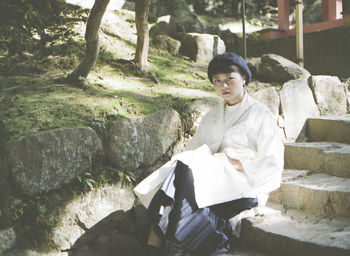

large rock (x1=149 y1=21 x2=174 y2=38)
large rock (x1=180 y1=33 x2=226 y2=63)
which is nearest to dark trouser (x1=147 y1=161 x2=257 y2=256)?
large rock (x1=180 y1=33 x2=226 y2=63)

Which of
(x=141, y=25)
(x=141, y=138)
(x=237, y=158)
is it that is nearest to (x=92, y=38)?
(x=141, y=25)

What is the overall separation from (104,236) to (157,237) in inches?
31.6

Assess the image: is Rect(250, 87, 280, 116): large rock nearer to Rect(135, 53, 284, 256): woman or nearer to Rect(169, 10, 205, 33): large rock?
Rect(135, 53, 284, 256): woman

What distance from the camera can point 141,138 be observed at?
340 cm

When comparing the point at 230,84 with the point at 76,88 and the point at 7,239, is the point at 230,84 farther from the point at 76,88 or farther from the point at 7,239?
the point at 7,239

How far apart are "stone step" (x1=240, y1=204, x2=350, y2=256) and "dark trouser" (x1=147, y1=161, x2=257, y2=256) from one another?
263mm

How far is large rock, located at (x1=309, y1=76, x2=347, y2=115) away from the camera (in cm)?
480

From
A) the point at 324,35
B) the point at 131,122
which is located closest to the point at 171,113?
the point at 131,122

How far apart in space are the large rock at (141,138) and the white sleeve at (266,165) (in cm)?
113

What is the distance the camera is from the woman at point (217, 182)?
8.09 ft

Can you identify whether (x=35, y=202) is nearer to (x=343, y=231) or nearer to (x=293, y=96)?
(x=343, y=231)

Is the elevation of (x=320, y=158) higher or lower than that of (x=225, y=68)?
lower

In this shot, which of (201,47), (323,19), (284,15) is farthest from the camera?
(284,15)

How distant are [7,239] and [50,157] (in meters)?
0.71
